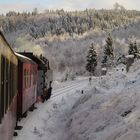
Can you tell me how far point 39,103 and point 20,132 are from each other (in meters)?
13.6

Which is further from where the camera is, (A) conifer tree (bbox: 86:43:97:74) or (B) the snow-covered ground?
(A) conifer tree (bbox: 86:43:97:74)

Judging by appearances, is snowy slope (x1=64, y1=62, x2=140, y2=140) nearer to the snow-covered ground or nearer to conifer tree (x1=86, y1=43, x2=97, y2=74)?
the snow-covered ground

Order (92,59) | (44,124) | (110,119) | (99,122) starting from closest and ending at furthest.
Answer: (110,119), (99,122), (44,124), (92,59)

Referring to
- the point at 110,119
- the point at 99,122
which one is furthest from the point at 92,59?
the point at 110,119

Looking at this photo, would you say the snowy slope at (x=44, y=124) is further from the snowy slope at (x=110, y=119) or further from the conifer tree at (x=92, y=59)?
the conifer tree at (x=92, y=59)

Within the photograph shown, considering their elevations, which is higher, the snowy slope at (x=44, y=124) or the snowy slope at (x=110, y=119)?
the snowy slope at (x=110, y=119)

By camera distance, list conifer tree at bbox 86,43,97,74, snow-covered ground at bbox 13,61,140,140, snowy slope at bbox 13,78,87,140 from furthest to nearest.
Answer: conifer tree at bbox 86,43,97,74 → snowy slope at bbox 13,78,87,140 → snow-covered ground at bbox 13,61,140,140

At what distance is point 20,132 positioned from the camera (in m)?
17.7

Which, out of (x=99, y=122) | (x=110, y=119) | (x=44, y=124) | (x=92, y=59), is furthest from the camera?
(x=92, y=59)

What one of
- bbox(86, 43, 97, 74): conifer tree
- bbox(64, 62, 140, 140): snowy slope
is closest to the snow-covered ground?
bbox(64, 62, 140, 140): snowy slope

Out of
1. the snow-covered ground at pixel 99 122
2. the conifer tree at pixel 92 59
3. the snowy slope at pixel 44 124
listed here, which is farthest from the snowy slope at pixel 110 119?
the conifer tree at pixel 92 59

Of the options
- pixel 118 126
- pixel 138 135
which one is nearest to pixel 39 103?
pixel 118 126

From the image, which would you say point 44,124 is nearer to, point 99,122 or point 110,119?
point 99,122

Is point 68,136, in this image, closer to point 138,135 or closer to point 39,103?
point 138,135
